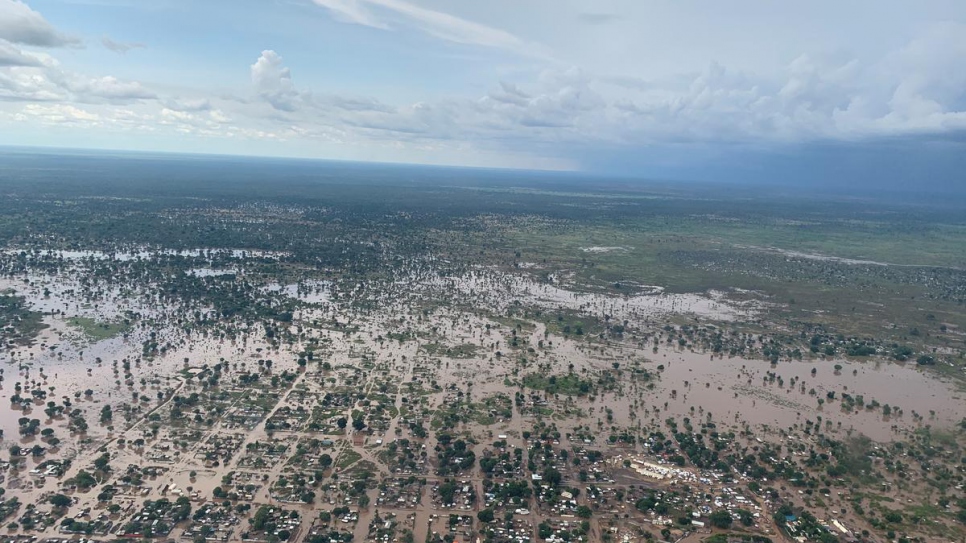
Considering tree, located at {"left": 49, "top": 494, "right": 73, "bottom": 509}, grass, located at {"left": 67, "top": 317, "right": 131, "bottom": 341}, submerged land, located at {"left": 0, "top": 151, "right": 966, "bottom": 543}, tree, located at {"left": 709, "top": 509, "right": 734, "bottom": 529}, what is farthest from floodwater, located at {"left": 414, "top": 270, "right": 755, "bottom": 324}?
tree, located at {"left": 49, "top": 494, "right": 73, "bottom": 509}

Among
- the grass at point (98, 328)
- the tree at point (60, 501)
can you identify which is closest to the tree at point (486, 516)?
the tree at point (60, 501)

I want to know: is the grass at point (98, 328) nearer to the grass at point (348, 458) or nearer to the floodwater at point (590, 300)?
the grass at point (348, 458)

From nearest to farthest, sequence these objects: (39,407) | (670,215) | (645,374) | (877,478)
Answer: (877,478) → (39,407) → (645,374) → (670,215)

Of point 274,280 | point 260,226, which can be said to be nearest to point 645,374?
point 274,280

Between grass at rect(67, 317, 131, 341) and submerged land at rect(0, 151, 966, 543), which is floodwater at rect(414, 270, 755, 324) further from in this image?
grass at rect(67, 317, 131, 341)

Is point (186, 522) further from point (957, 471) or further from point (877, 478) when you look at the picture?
point (957, 471)
